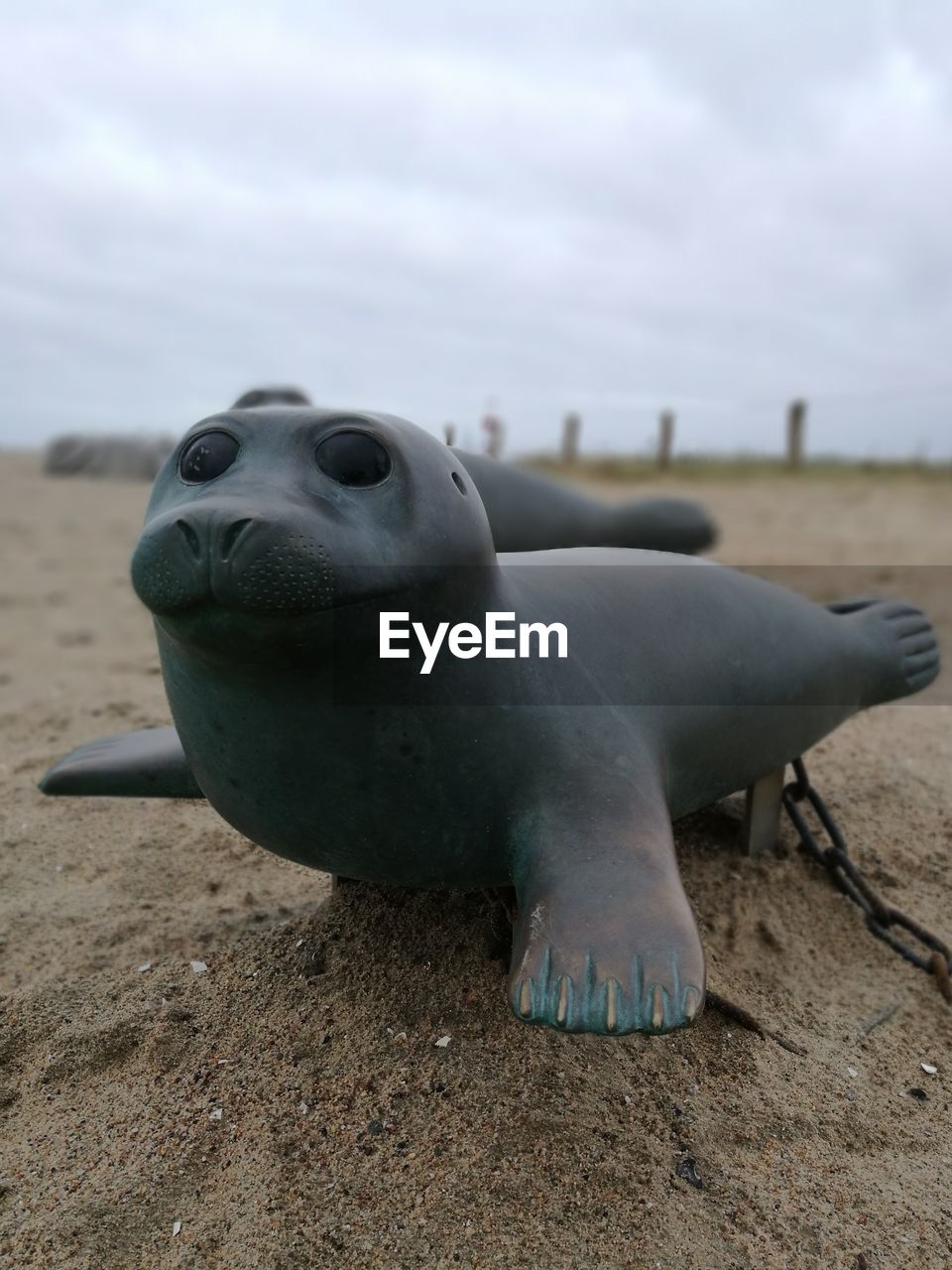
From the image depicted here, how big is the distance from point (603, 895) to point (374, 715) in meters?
0.40

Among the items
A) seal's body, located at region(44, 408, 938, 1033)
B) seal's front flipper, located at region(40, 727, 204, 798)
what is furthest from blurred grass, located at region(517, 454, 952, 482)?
seal's body, located at region(44, 408, 938, 1033)

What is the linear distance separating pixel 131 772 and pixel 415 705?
841 millimetres

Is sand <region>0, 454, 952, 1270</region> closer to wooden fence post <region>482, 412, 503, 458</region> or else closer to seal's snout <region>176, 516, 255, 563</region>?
seal's snout <region>176, 516, 255, 563</region>

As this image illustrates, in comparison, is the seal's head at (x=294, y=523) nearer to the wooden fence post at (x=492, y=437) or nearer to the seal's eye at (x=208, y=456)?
the seal's eye at (x=208, y=456)

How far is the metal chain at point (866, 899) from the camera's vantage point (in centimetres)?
205

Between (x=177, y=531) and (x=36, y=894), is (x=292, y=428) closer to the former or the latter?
(x=177, y=531)

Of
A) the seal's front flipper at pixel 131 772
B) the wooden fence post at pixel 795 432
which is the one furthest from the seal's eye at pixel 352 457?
the wooden fence post at pixel 795 432

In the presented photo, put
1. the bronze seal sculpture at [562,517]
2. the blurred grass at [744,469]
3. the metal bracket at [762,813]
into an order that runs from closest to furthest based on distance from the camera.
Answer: the metal bracket at [762,813], the bronze seal sculpture at [562,517], the blurred grass at [744,469]

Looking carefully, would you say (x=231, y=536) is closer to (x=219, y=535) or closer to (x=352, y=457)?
(x=219, y=535)

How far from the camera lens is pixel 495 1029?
1.72 metres

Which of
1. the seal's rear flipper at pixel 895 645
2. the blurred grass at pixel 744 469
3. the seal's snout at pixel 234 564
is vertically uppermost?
the seal's snout at pixel 234 564

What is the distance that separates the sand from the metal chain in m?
0.04

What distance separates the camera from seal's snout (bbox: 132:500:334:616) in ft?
3.89

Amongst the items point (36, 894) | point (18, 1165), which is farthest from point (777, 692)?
point (36, 894)
